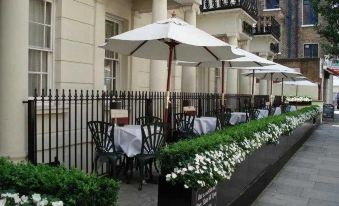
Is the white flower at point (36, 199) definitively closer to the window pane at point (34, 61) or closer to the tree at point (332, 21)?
the window pane at point (34, 61)

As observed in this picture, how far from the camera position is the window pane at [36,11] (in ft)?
26.3

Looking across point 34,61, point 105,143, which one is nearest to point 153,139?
point 105,143

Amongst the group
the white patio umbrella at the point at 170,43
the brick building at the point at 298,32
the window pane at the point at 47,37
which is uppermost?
the brick building at the point at 298,32

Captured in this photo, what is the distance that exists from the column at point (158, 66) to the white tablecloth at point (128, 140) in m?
3.27

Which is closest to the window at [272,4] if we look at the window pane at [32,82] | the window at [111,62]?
the window at [111,62]

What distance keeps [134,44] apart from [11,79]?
252cm

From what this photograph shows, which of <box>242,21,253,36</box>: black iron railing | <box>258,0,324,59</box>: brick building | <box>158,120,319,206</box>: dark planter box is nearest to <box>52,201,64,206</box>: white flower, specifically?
<box>158,120,319,206</box>: dark planter box

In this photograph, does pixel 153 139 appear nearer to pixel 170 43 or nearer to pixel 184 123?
pixel 170 43

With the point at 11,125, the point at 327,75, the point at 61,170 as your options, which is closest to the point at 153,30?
the point at 11,125

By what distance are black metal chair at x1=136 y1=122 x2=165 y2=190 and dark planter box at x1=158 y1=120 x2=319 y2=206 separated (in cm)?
142

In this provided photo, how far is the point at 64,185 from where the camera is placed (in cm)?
269

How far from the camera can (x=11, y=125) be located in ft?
18.8

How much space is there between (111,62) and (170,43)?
15.3 feet

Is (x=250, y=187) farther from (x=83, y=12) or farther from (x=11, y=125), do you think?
(x=83, y=12)
